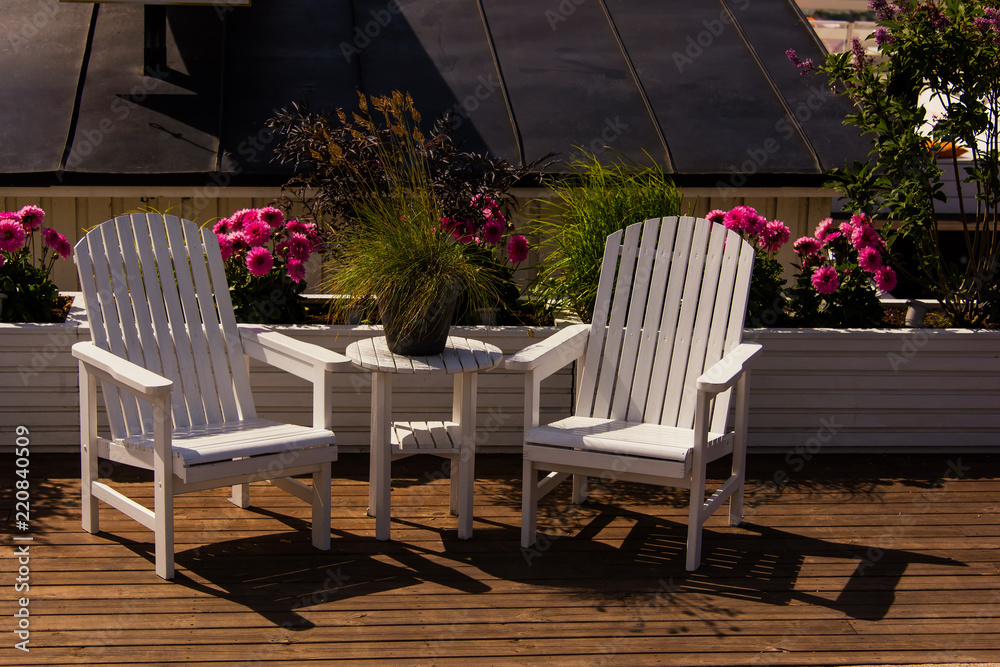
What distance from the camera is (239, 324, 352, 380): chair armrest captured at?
3.41m

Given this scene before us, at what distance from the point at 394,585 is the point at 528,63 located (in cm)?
443

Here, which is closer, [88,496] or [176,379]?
[88,496]

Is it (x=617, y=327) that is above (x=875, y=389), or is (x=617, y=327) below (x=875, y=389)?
above

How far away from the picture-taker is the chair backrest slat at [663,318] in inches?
149

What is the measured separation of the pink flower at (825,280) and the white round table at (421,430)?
1.69 m

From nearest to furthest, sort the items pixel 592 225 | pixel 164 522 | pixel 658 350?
1. pixel 164 522
2. pixel 658 350
3. pixel 592 225

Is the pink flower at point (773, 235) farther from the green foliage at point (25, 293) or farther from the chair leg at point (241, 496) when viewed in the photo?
the green foliage at point (25, 293)

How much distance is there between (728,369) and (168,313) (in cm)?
205

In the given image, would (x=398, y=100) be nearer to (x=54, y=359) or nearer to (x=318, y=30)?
(x=54, y=359)

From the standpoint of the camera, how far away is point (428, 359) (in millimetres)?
3479

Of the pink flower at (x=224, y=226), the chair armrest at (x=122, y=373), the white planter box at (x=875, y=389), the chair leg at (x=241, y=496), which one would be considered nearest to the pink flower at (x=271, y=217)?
the pink flower at (x=224, y=226)

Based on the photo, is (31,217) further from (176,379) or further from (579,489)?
(579,489)

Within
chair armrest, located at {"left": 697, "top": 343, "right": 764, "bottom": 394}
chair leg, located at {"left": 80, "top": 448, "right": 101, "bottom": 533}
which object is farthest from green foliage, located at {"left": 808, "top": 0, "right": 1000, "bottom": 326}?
chair leg, located at {"left": 80, "top": 448, "right": 101, "bottom": 533}

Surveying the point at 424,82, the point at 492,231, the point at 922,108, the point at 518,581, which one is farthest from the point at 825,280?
the point at 424,82
